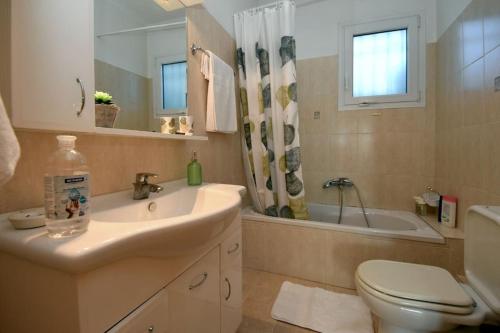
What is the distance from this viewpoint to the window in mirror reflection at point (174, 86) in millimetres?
1186

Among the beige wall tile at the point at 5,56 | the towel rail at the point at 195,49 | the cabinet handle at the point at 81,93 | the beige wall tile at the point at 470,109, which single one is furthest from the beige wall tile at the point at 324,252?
the beige wall tile at the point at 5,56

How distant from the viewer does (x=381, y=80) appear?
84.1 inches

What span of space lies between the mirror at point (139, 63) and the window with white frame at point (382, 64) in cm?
163

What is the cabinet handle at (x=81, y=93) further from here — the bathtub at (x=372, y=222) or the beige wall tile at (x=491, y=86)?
the beige wall tile at (x=491, y=86)

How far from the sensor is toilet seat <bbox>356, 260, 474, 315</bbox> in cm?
89

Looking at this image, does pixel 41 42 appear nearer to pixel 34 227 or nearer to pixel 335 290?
pixel 34 227

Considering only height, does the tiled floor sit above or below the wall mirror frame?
below

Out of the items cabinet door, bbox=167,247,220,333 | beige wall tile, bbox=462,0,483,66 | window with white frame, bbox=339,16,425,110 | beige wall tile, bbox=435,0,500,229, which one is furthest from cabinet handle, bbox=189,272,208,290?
window with white frame, bbox=339,16,425,110

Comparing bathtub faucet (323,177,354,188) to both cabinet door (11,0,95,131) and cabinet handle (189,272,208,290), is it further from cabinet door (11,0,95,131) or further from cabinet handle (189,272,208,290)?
cabinet door (11,0,95,131)

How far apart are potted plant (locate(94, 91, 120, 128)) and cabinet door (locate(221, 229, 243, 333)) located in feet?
2.13

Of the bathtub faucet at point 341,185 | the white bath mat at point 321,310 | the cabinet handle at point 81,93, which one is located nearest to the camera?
the cabinet handle at point 81,93

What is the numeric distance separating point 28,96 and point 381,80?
246cm

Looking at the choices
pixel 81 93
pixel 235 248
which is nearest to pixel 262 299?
pixel 235 248

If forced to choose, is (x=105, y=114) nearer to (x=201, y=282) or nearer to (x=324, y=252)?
(x=201, y=282)
